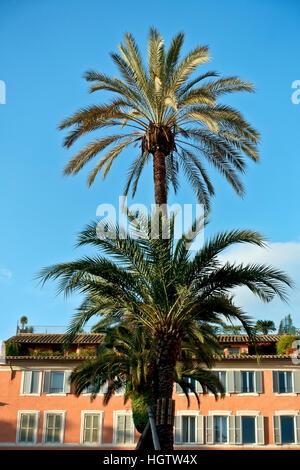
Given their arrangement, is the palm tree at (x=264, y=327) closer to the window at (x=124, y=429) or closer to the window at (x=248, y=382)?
the window at (x=248, y=382)

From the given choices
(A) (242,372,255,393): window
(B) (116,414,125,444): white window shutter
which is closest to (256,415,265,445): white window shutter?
(A) (242,372,255,393): window

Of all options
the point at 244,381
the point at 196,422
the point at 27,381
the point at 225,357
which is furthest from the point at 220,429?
the point at 27,381

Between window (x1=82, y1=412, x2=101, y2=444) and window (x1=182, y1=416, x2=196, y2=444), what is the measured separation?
18.1 feet

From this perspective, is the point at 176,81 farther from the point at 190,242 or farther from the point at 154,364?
the point at 154,364

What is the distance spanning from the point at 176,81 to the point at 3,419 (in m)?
29.2

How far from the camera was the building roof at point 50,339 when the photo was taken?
46.4 meters

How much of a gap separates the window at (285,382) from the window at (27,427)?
1618 centimetres

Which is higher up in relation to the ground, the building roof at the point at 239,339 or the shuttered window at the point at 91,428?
the building roof at the point at 239,339

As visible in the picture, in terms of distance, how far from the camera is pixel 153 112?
2252 cm

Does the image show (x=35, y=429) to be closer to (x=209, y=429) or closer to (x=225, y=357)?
(x=209, y=429)

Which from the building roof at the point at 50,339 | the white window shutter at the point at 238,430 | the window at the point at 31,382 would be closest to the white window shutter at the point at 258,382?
the white window shutter at the point at 238,430

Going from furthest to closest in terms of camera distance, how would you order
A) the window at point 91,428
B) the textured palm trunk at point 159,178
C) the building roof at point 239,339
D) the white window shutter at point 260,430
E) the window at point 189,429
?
1. the building roof at point 239,339
2. the window at point 91,428
3. the window at point 189,429
4. the white window shutter at point 260,430
5. the textured palm trunk at point 159,178
